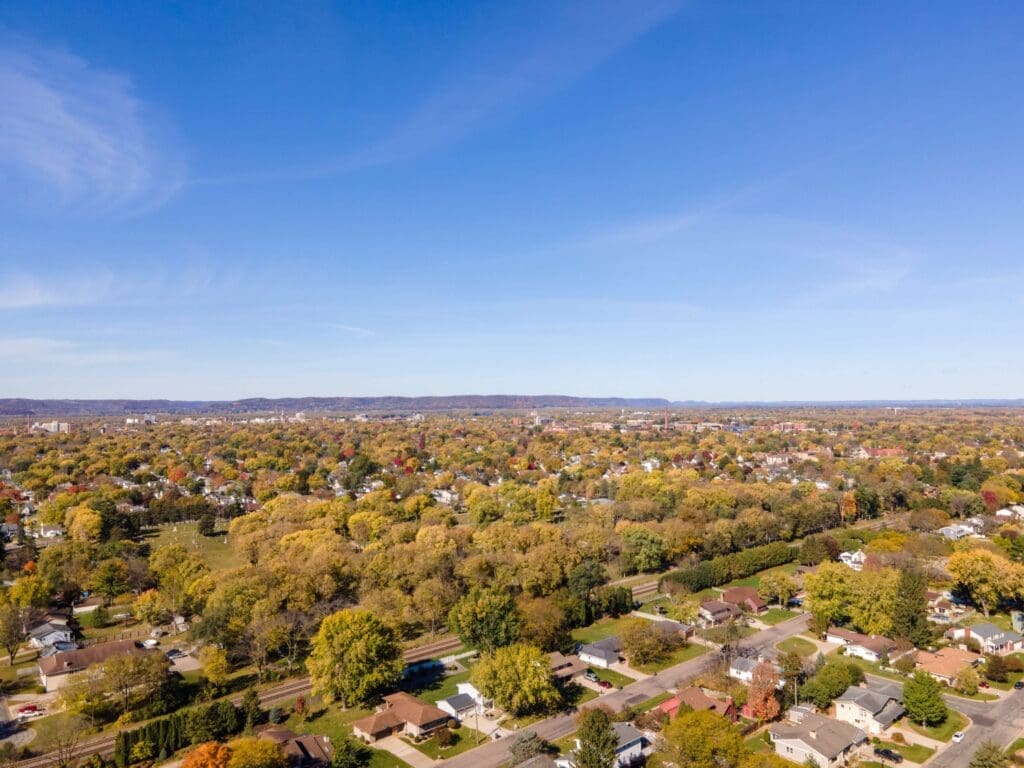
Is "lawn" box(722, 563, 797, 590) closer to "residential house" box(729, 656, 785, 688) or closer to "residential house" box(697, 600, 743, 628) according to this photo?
"residential house" box(697, 600, 743, 628)

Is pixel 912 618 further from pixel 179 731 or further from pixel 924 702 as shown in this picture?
pixel 179 731

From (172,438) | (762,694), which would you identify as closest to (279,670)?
(762,694)

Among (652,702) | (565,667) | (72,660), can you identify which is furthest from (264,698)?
(652,702)

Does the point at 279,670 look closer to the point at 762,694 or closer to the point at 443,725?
the point at 443,725

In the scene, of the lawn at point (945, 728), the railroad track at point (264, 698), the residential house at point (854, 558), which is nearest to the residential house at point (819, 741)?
the lawn at point (945, 728)

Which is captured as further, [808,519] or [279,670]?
[808,519]

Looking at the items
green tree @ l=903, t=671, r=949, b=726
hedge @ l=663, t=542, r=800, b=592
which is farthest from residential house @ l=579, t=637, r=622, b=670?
green tree @ l=903, t=671, r=949, b=726

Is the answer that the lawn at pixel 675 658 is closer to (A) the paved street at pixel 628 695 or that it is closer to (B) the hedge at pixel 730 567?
(A) the paved street at pixel 628 695
